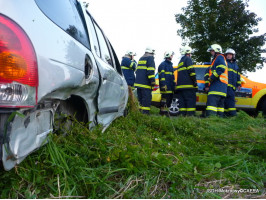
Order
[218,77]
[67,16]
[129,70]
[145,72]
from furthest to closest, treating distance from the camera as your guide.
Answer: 1. [129,70]
2. [145,72]
3. [218,77]
4. [67,16]

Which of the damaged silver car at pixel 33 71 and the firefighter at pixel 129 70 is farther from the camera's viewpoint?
the firefighter at pixel 129 70

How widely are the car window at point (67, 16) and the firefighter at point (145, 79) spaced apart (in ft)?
16.2

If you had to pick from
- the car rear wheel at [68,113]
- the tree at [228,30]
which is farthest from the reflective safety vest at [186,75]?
the tree at [228,30]

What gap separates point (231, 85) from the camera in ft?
25.2

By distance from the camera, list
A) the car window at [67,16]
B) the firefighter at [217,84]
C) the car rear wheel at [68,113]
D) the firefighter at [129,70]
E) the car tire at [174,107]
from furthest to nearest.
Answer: the firefighter at [129,70], the car tire at [174,107], the firefighter at [217,84], the car rear wheel at [68,113], the car window at [67,16]

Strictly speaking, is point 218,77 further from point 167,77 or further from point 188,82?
point 167,77

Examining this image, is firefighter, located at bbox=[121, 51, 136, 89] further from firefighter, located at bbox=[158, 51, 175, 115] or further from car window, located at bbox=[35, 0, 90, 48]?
car window, located at bbox=[35, 0, 90, 48]

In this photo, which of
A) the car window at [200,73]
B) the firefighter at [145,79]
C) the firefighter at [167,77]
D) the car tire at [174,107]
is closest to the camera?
the firefighter at [145,79]

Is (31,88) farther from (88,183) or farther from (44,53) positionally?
(88,183)

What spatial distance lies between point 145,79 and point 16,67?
244 inches

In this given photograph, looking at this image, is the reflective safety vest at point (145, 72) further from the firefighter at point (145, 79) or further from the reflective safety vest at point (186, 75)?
the reflective safety vest at point (186, 75)

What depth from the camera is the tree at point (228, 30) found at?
17.5m

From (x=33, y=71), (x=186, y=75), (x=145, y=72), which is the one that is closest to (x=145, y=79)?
(x=145, y=72)

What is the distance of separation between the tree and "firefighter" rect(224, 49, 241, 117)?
32.4ft
